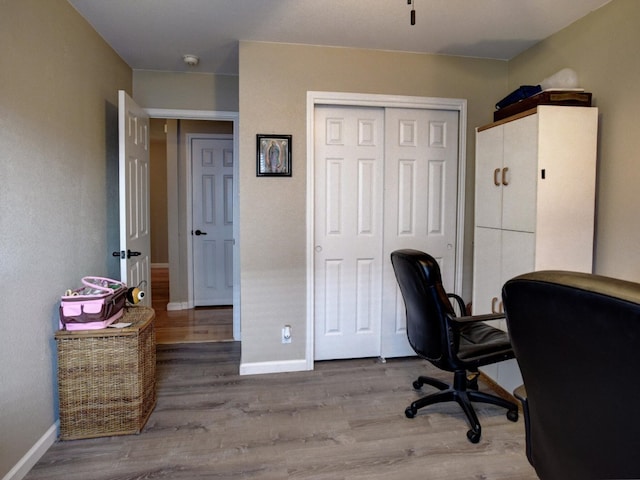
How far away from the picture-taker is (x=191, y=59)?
2.95 metres

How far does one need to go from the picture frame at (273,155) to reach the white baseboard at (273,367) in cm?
143

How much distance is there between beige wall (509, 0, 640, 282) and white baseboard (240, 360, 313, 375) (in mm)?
2106

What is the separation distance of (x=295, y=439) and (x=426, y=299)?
3.40 ft

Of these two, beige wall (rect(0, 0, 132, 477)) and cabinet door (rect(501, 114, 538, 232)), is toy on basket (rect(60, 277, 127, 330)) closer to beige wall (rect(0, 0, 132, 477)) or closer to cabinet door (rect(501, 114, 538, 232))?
beige wall (rect(0, 0, 132, 477))

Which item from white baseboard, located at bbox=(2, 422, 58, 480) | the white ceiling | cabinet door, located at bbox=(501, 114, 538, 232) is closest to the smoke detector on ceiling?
the white ceiling

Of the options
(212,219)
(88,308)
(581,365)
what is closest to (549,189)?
(581,365)

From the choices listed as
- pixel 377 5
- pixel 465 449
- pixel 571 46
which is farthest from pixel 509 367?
pixel 377 5

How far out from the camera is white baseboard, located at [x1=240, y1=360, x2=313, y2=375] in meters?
2.85

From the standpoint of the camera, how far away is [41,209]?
1921 millimetres

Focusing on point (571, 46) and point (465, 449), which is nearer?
point (465, 449)

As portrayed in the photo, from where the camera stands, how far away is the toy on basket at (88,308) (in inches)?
77.2

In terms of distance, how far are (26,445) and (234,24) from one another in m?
2.60

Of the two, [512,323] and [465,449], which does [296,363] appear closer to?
[465,449]

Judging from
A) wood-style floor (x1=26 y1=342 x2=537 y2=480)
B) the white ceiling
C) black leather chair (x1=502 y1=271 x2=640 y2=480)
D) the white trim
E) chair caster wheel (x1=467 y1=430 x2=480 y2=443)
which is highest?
the white ceiling
